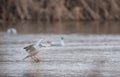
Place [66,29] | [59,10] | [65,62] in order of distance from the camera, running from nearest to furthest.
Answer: [65,62] → [66,29] → [59,10]

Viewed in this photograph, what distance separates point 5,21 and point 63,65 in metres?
24.4

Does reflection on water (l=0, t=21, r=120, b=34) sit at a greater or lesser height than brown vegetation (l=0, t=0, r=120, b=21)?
lesser

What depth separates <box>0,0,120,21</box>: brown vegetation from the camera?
120ft

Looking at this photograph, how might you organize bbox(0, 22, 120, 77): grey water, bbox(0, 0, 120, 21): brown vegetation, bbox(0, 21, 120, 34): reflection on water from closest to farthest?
bbox(0, 22, 120, 77): grey water → bbox(0, 21, 120, 34): reflection on water → bbox(0, 0, 120, 21): brown vegetation

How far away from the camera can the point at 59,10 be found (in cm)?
3722

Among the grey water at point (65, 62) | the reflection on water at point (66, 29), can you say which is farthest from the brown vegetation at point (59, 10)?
the grey water at point (65, 62)

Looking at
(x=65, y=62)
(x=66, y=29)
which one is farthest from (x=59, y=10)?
(x=65, y=62)

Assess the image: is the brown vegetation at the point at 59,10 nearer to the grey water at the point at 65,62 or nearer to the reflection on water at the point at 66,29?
the reflection on water at the point at 66,29

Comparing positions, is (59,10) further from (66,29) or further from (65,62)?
(65,62)

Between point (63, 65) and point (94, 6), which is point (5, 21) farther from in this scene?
point (63, 65)

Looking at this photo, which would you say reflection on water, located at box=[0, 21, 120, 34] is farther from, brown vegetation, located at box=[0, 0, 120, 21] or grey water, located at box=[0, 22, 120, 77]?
grey water, located at box=[0, 22, 120, 77]

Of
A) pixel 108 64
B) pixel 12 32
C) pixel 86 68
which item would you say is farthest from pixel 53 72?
pixel 12 32

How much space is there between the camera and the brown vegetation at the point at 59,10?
1443 inches

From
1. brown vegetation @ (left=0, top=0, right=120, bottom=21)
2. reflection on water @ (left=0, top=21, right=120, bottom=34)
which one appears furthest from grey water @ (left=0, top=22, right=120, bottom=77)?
brown vegetation @ (left=0, top=0, right=120, bottom=21)
